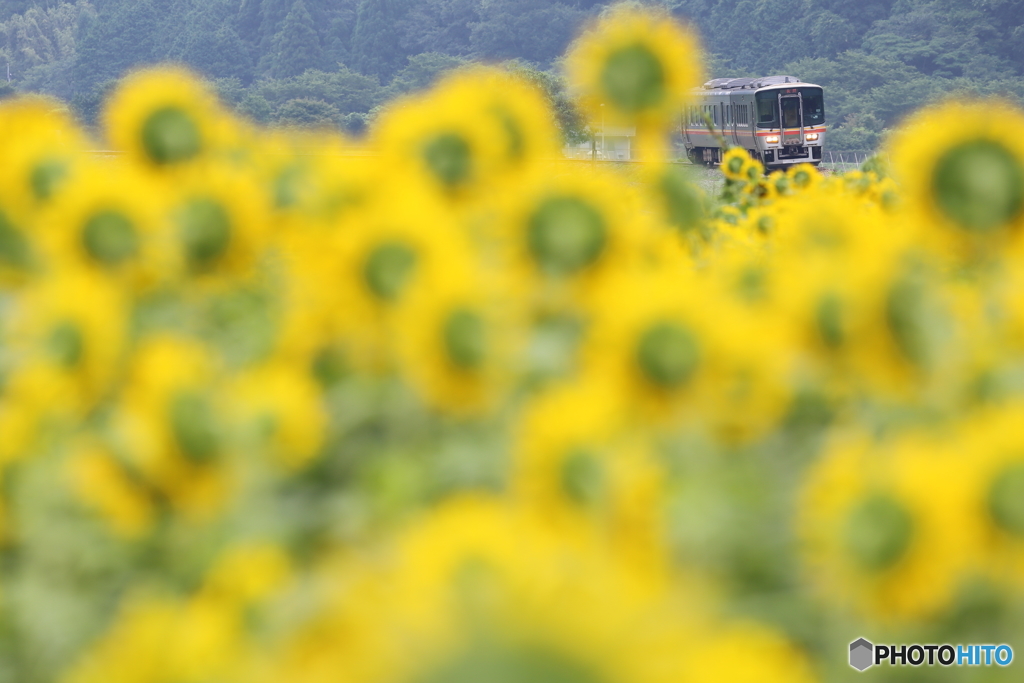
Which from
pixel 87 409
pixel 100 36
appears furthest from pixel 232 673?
pixel 100 36

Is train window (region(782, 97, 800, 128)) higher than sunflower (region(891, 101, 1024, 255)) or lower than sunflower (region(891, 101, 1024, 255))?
higher

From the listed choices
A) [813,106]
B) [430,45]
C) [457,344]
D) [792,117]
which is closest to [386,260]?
[457,344]

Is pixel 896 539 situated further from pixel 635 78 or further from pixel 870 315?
pixel 635 78

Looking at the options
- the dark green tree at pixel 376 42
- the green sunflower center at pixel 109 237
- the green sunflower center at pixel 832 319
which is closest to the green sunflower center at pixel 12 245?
the green sunflower center at pixel 109 237

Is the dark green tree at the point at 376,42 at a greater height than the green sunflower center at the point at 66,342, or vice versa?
the dark green tree at the point at 376,42

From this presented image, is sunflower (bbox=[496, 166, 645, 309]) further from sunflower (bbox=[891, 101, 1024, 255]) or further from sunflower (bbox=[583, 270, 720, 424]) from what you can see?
sunflower (bbox=[891, 101, 1024, 255])

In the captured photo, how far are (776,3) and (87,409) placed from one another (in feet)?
247

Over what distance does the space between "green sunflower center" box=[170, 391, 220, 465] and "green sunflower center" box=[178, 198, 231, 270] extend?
0.32 metres

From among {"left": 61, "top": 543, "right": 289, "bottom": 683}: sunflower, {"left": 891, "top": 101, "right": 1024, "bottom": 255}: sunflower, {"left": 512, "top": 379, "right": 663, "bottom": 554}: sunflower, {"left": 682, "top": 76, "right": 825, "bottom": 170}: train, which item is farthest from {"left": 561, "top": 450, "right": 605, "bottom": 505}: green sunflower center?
{"left": 682, "top": 76, "right": 825, "bottom": 170}: train

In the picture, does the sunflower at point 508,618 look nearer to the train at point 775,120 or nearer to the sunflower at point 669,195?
the sunflower at point 669,195

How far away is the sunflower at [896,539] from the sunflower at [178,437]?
48 centimetres

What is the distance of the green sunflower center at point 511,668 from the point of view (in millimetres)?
490

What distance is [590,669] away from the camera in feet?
1.64

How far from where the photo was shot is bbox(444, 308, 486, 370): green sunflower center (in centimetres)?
110
